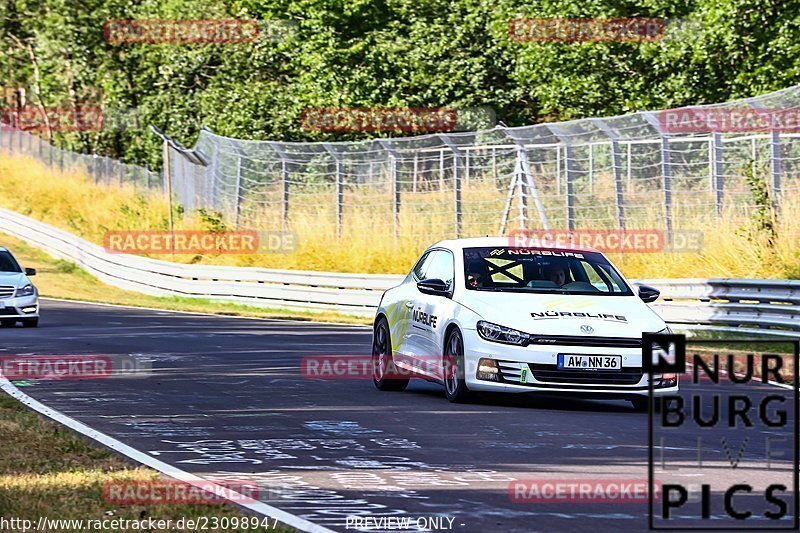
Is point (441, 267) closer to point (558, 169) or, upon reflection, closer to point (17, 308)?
point (17, 308)

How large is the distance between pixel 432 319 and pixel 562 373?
1672 mm

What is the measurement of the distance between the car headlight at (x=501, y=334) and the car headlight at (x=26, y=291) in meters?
15.2

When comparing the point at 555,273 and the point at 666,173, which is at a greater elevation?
the point at 666,173

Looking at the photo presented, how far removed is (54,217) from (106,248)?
12.1m

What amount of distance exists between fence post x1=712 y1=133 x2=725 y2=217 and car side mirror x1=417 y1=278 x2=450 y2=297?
14027 millimetres

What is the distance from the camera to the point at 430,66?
4928 centimetres

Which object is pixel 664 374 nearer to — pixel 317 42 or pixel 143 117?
pixel 317 42

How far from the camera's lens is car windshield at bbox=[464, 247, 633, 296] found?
14.4 m

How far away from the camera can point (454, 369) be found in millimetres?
13984

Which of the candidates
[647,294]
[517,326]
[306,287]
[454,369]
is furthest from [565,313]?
[306,287]

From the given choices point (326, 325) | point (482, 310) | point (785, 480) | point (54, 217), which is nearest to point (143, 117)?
A: point (54, 217)

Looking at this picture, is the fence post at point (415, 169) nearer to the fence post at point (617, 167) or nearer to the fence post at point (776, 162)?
the fence post at point (617, 167)

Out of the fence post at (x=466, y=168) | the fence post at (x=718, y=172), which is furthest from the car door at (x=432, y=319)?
the fence post at (x=466, y=168)

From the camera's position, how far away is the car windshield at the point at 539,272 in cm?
1441
